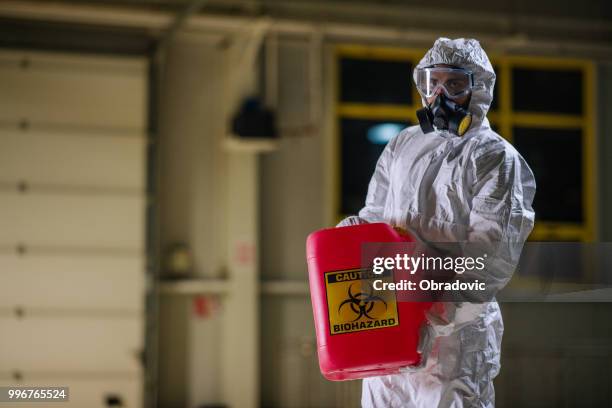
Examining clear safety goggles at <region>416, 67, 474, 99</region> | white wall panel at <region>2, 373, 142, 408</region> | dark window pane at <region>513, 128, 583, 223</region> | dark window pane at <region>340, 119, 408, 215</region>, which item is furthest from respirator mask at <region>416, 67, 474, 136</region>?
dark window pane at <region>513, 128, 583, 223</region>

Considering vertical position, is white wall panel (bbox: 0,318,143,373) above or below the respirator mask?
below

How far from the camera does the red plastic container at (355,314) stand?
275cm

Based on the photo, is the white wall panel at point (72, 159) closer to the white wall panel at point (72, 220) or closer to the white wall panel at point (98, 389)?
the white wall panel at point (72, 220)

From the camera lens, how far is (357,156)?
751 centimetres

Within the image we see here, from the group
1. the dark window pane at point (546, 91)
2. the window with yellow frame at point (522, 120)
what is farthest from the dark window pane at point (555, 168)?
the dark window pane at point (546, 91)

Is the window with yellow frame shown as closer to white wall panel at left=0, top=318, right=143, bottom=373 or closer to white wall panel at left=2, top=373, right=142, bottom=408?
white wall panel at left=0, top=318, right=143, bottom=373

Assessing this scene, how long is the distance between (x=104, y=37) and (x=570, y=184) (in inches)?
162

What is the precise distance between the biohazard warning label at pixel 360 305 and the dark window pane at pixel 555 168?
5.22m

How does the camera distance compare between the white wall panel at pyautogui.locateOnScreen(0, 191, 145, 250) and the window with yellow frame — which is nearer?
the white wall panel at pyautogui.locateOnScreen(0, 191, 145, 250)

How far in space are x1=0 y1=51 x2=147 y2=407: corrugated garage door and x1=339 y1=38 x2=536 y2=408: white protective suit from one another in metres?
4.02

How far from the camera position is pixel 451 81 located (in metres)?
2.94

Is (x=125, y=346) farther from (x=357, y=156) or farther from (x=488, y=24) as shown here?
(x=488, y=24)

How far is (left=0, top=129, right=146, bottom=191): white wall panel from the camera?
22.0 ft

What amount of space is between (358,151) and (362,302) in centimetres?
479
